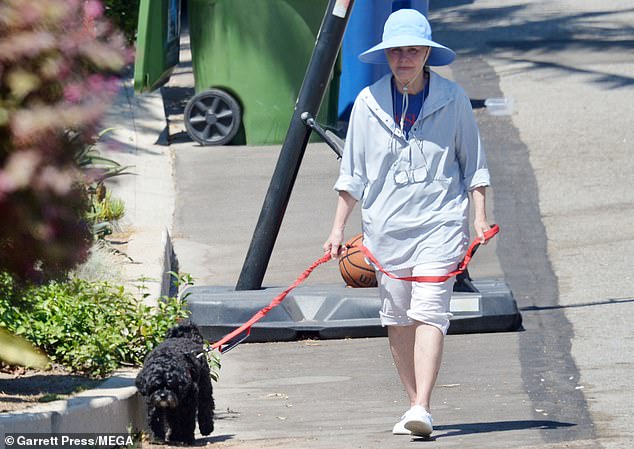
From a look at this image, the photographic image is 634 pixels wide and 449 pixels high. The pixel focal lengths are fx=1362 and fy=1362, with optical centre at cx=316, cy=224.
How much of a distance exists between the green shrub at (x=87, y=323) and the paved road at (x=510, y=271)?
569 mm

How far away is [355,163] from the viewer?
6.12m

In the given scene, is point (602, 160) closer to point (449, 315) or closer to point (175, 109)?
point (175, 109)

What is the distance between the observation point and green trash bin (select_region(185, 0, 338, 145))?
1377 centimetres

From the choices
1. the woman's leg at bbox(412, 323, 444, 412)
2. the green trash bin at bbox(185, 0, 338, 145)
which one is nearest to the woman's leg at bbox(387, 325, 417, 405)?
the woman's leg at bbox(412, 323, 444, 412)

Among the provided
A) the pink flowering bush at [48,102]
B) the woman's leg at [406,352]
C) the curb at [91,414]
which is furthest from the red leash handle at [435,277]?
the pink flowering bush at [48,102]

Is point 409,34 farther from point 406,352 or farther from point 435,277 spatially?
point 406,352

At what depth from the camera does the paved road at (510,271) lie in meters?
6.41

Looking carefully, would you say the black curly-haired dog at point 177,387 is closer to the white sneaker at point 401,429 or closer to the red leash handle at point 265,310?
the red leash handle at point 265,310

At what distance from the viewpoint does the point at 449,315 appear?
19.9ft

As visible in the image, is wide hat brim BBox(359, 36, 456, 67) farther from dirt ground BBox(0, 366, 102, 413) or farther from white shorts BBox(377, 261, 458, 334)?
dirt ground BBox(0, 366, 102, 413)

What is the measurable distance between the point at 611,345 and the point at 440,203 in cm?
226

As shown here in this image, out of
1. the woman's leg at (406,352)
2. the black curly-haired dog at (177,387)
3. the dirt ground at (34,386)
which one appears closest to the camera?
the dirt ground at (34,386)

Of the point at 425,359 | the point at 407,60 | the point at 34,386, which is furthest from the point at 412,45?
the point at 34,386

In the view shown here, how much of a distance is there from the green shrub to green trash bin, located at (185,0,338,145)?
6.79 m
